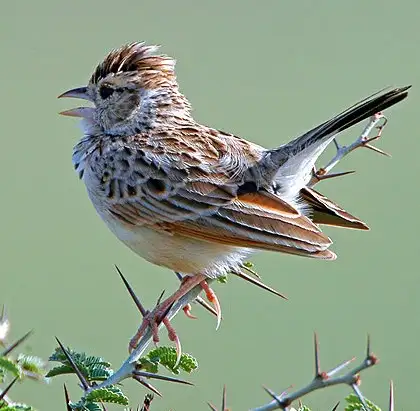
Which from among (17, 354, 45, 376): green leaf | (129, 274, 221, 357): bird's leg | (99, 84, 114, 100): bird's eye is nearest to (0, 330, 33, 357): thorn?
(17, 354, 45, 376): green leaf

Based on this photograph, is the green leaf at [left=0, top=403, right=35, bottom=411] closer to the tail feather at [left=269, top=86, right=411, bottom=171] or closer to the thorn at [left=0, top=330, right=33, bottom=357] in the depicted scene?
the thorn at [left=0, top=330, right=33, bottom=357]

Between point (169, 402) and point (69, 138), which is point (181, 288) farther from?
point (69, 138)

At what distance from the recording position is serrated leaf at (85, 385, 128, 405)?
111 inches

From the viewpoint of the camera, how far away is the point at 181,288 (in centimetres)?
496

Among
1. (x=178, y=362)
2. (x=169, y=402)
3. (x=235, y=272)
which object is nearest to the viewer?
(x=178, y=362)

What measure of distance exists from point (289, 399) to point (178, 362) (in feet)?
2.61

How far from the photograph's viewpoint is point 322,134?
4809mm

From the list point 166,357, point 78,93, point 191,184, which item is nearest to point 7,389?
point 166,357

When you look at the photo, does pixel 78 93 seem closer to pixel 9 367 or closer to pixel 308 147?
pixel 308 147

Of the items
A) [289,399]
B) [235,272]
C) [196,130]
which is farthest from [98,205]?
[289,399]

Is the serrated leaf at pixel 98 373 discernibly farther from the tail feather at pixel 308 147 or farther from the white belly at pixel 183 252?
the tail feather at pixel 308 147

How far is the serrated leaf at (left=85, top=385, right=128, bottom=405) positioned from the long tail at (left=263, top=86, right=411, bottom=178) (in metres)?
2.30

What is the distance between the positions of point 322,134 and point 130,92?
1.60 metres

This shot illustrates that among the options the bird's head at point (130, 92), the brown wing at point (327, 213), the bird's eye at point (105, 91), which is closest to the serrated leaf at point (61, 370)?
the brown wing at point (327, 213)
